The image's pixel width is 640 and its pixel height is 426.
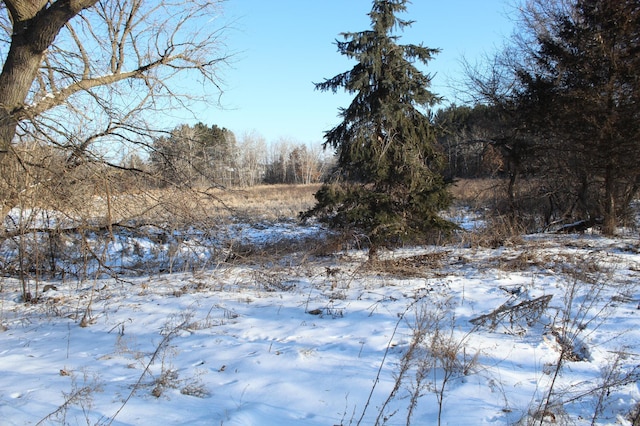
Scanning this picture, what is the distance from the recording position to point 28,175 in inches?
197

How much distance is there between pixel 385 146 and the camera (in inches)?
301

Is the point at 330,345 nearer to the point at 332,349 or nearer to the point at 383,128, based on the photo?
the point at 332,349

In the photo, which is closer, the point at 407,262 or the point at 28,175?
the point at 28,175

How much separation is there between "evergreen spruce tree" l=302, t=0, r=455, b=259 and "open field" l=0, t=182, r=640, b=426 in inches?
Result: 33.7

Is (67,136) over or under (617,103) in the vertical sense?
under

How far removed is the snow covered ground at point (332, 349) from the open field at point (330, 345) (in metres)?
0.02

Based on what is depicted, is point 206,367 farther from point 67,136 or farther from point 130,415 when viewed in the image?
point 67,136

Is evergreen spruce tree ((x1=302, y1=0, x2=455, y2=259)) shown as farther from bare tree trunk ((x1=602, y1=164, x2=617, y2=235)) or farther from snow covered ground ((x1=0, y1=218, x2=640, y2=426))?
bare tree trunk ((x1=602, y1=164, x2=617, y2=235))

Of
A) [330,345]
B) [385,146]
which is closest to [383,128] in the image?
[385,146]

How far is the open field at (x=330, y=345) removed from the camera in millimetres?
A: 2867

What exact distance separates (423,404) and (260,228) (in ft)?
39.7

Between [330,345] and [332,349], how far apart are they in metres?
0.10

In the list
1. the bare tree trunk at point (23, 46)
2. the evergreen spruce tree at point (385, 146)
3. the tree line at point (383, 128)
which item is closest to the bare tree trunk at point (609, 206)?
the tree line at point (383, 128)

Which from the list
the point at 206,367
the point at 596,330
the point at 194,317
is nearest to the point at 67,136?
the point at 194,317
